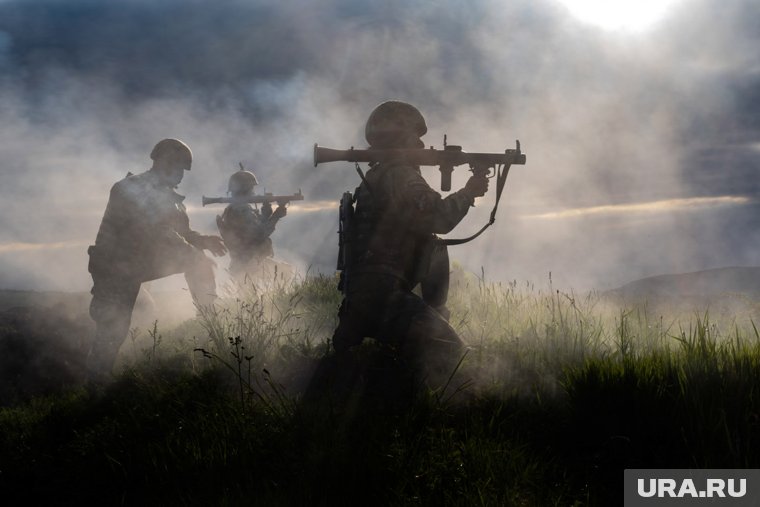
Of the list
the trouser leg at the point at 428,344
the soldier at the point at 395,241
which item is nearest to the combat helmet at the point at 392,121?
the soldier at the point at 395,241

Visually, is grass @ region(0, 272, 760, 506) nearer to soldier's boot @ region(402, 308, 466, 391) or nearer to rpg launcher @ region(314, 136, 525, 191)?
soldier's boot @ region(402, 308, 466, 391)

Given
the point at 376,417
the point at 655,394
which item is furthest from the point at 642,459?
the point at 376,417

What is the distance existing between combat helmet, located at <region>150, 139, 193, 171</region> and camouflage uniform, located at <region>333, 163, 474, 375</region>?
4.26 m

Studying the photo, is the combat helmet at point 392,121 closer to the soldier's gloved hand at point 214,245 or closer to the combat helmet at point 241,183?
the soldier's gloved hand at point 214,245

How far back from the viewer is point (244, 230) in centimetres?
1458

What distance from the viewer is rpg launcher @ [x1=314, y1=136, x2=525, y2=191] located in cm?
586

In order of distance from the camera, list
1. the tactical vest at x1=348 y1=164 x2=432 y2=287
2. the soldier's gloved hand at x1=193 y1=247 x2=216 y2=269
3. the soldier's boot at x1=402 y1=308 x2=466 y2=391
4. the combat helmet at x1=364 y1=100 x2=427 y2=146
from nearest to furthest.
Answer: the soldier's boot at x1=402 y1=308 x2=466 y2=391 → the tactical vest at x1=348 y1=164 x2=432 y2=287 → the combat helmet at x1=364 y1=100 x2=427 y2=146 → the soldier's gloved hand at x1=193 y1=247 x2=216 y2=269

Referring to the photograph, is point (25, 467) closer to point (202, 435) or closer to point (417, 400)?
point (202, 435)

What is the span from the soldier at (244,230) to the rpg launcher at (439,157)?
29.0 ft

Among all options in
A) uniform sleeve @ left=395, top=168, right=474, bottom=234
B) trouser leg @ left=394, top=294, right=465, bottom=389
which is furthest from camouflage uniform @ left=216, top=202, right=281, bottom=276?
trouser leg @ left=394, top=294, right=465, bottom=389

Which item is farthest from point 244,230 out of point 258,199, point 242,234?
point 258,199

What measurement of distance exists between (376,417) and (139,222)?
563 cm

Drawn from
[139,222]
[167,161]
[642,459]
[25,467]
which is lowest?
[25,467]

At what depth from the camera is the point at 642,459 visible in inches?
155
